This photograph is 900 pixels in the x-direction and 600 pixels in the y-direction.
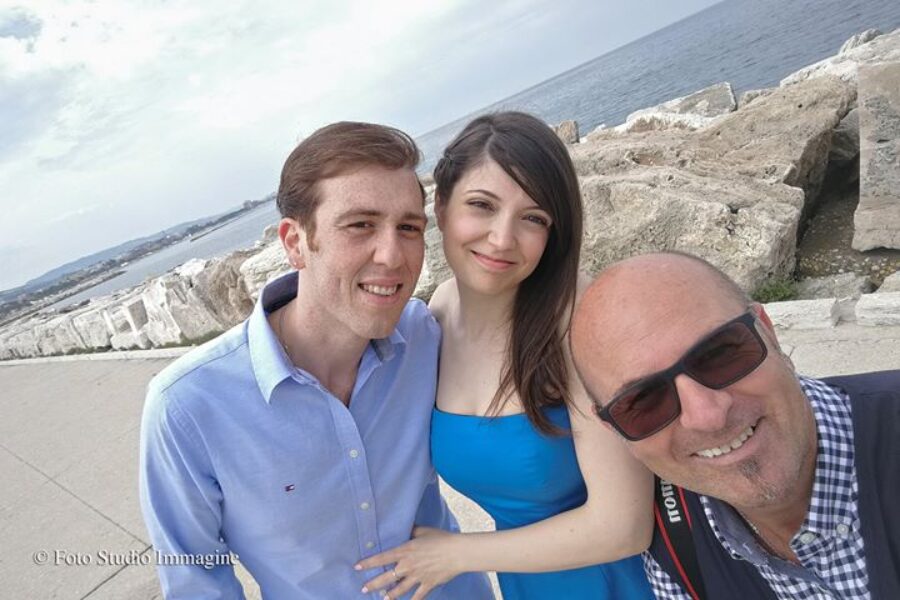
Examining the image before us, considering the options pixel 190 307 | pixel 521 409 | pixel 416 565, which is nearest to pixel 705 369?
pixel 521 409

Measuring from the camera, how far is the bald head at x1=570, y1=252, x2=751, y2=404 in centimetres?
133

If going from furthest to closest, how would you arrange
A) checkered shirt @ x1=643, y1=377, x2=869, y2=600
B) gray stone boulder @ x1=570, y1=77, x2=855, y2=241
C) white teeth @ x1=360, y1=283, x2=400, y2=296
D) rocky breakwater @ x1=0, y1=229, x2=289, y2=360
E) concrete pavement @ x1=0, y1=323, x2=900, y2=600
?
rocky breakwater @ x1=0, y1=229, x2=289, y2=360 → gray stone boulder @ x1=570, y1=77, x2=855, y2=241 → concrete pavement @ x1=0, y1=323, x2=900, y2=600 → white teeth @ x1=360, y1=283, x2=400, y2=296 → checkered shirt @ x1=643, y1=377, x2=869, y2=600

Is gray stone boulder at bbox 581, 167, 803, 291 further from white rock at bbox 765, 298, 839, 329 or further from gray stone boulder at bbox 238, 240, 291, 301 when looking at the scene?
gray stone boulder at bbox 238, 240, 291, 301

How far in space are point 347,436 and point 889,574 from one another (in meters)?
1.32

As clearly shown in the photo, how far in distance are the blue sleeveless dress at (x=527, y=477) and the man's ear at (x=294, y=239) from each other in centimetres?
72

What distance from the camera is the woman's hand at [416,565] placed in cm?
172

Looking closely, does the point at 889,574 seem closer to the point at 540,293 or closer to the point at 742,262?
the point at 540,293

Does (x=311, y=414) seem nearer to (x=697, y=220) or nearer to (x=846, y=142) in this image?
(x=697, y=220)

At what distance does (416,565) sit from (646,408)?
3.03 feet

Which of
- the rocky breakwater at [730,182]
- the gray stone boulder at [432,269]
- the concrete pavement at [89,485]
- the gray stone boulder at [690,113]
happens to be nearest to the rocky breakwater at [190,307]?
the concrete pavement at [89,485]

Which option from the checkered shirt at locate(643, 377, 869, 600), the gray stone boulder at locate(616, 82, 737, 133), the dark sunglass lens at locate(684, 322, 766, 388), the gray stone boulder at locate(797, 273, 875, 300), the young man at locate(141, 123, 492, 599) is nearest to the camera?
the checkered shirt at locate(643, 377, 869, 600)

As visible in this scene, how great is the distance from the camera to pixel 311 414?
1626mm

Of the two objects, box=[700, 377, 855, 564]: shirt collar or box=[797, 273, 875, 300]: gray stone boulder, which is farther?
box=[797, 273, 875, 300]: gray stone boulder

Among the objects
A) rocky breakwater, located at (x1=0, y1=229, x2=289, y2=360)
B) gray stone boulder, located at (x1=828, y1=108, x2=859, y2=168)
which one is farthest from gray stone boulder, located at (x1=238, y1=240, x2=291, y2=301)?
gray stone boulder, located at (x1=828, y1=108, x2=859, y2=168)
